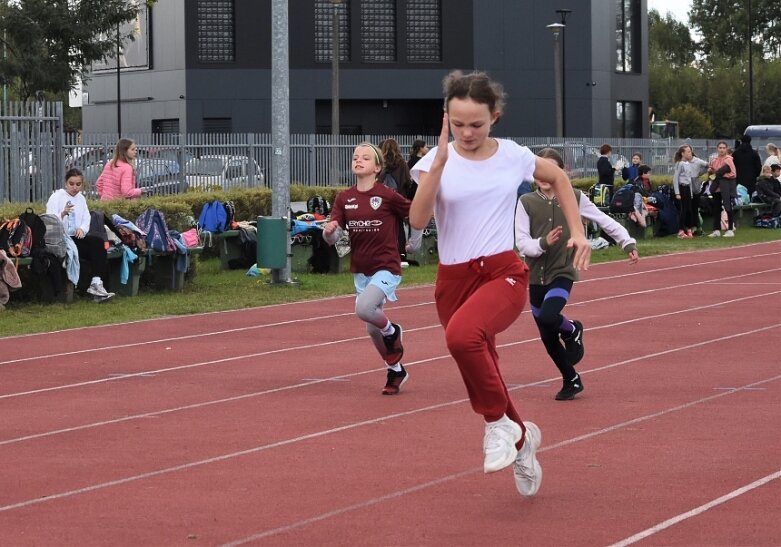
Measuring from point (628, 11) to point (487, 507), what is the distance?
5730 centimetres

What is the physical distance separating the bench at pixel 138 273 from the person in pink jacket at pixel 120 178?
62.6 inches

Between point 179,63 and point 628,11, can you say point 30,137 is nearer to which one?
point 179,63

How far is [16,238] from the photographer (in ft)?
57.7

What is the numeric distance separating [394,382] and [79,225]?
8.00m

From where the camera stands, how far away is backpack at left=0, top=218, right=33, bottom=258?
57.4ft

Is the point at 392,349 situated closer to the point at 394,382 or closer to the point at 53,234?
the point at 394,382

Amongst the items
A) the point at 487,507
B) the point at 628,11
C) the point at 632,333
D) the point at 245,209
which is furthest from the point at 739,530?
the point at 628,11

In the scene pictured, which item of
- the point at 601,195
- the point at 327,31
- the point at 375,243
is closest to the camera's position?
the point at 375,243

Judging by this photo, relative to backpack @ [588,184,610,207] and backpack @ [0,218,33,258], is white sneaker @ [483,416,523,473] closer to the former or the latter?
backpack @ [0,218,33,258]

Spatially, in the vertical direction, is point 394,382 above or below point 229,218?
below

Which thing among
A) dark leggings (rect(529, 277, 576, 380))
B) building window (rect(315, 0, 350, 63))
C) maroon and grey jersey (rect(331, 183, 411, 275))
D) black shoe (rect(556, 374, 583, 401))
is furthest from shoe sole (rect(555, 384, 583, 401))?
building window (rect(315, 0, 350, 63))

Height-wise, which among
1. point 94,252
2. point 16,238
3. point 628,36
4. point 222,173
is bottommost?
point 94,252

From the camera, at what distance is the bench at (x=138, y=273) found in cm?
1831

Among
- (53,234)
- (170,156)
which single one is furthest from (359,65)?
(53,234)
